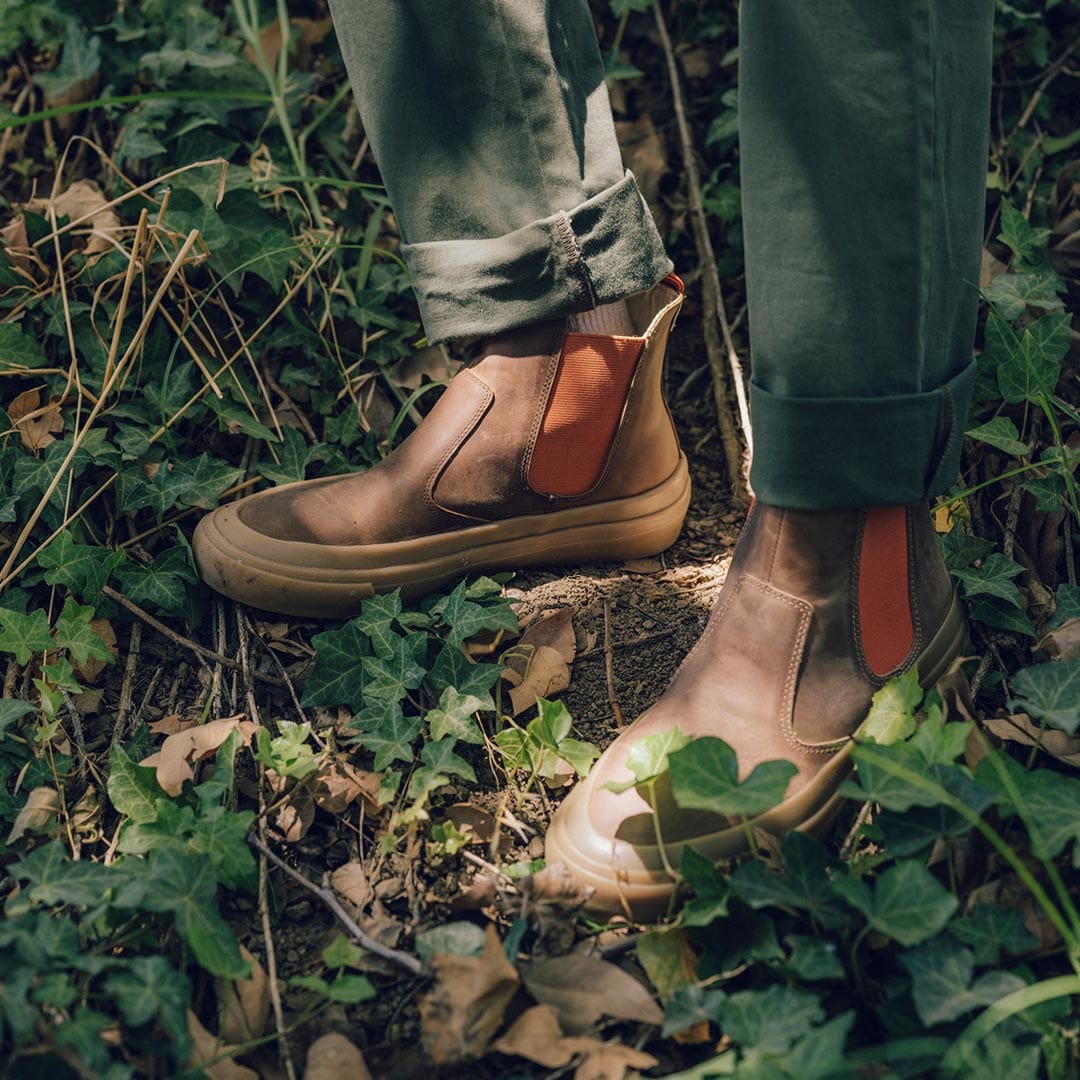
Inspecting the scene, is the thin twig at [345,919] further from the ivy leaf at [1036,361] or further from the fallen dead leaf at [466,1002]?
the ivy leaf at [1036,361]

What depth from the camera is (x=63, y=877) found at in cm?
109

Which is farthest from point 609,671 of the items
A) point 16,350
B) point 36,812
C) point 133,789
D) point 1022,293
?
point 16,350

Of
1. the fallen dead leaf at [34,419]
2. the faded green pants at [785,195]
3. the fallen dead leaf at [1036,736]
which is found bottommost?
the fallen dead leaf at [1036,736]

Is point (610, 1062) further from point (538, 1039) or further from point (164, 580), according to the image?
point (164, 580)

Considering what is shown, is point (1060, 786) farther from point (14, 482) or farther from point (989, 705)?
point (14, 482)

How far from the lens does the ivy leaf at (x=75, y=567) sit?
149 cm

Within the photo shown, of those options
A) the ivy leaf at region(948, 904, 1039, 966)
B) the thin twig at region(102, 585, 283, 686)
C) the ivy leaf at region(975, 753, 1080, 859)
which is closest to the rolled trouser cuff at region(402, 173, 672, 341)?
the thin twig at region(102, 585, 283, 686)

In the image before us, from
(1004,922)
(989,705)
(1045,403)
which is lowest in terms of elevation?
(989,705)

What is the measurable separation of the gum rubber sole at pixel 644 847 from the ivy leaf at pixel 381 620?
345mm

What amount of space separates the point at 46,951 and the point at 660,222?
1638 millimetres

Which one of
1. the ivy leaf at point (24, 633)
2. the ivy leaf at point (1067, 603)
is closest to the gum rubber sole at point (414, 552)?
the ivy leaf at point (24, 633)

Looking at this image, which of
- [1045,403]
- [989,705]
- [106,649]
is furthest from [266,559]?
[1045,403]

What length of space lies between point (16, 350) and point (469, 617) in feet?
2.83

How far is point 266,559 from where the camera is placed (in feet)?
4.92
